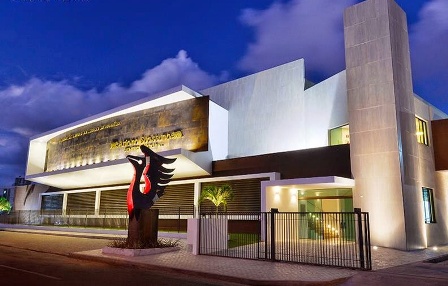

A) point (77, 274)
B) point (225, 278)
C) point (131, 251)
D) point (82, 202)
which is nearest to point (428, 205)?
point (225, 278)

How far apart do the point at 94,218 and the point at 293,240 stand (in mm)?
20057

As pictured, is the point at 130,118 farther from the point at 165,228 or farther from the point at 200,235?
the point at 200,235

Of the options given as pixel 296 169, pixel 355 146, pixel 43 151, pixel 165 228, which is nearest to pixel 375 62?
pixel 355 146

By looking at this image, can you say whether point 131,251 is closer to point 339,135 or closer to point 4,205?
point 339,135

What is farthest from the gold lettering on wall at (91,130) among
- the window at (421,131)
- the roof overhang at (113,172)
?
the window at (421,131)

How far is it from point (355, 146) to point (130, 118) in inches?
731

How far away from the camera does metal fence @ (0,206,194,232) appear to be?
86.1ft

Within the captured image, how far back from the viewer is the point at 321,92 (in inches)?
909

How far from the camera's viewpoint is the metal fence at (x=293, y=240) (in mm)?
11867

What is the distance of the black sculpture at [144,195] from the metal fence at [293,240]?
88.7 inches

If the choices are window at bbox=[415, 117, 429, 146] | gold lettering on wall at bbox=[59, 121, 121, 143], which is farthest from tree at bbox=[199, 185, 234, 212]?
gold lettering on wall at bbox=[59, 121, 121, 143]

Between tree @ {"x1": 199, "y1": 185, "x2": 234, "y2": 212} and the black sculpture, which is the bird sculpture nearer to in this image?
the black sculpture

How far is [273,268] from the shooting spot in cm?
1123

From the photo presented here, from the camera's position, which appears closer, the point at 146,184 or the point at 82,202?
the point at 146,184
